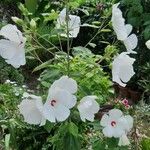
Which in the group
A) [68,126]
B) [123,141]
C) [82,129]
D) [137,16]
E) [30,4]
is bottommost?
[30,4]

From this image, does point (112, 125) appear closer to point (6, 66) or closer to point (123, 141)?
point (123, 141)

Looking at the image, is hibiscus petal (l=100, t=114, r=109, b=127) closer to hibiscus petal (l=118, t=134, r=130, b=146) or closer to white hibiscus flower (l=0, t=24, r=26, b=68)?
hibiscus petal (l=118, t=134, r=130, b=146)

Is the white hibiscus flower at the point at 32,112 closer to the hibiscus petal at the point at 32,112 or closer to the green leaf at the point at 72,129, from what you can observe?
the hibiscus petal at the point at 32,112

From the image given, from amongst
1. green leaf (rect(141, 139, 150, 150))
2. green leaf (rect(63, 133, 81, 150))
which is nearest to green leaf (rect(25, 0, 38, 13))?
green leaf (rect(141, 139, 150, 150))

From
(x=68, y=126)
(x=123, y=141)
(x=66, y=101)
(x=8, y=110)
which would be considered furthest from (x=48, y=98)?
(x=8, y=110)

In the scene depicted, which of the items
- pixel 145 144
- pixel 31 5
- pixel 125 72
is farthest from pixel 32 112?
pixel 31 5

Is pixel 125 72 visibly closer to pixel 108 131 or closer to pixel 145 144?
pixel 108 131

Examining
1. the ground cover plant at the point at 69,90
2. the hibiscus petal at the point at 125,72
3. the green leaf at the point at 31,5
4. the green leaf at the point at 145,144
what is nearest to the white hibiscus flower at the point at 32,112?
the ground cover plant at the point at 69,90
